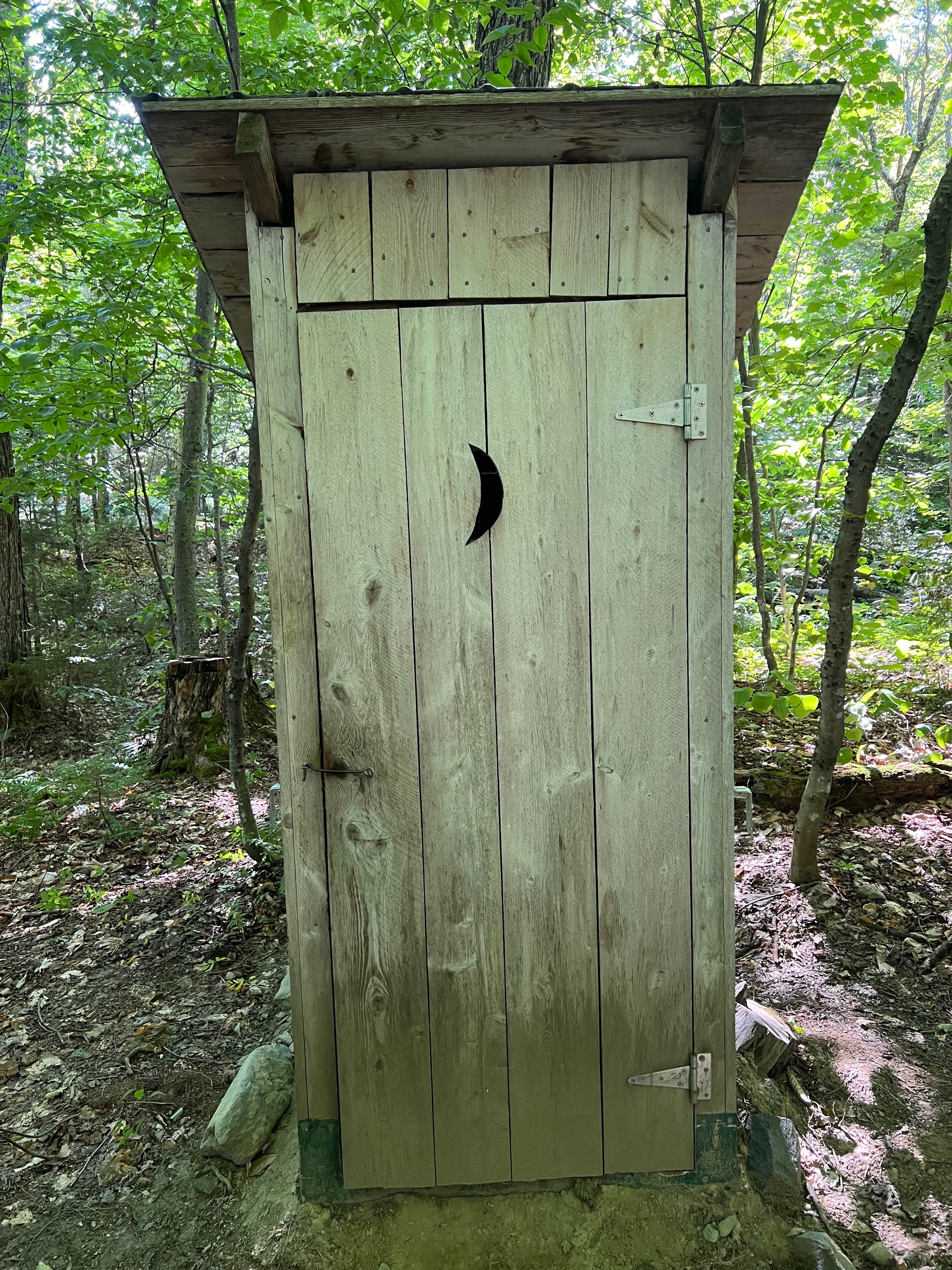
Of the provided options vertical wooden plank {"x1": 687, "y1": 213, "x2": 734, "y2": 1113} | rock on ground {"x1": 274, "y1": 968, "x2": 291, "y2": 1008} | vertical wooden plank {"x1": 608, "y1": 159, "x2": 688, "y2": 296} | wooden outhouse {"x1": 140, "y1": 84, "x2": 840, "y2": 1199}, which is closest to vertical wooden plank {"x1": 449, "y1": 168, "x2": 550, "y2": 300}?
wooden outhouse {"x1": 140, "y1": 84, "x2": 840, "y2": 1199}

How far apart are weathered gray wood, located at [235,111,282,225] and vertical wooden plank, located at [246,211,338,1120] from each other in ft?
0.13

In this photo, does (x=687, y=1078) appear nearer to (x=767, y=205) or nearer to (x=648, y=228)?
(x=648, y=228)

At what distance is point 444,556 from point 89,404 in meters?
3.36

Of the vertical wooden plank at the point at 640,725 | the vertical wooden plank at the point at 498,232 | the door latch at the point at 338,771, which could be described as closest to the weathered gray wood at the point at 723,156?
the vertical wooden plank at the point at 640,725

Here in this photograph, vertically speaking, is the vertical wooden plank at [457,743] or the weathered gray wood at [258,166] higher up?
the weathered gray wood at [258,166]

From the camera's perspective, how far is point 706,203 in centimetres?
194

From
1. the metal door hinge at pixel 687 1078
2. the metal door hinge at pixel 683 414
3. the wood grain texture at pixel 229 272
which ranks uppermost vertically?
the wood grain texture at pixel 229 272

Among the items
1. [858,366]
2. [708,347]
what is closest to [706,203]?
[708,347]

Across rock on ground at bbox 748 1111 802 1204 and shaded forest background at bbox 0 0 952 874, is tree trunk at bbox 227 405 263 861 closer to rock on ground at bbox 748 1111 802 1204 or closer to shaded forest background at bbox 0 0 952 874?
shaded forest background at bbox 0 0 952 874

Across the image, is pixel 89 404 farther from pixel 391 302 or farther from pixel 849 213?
pixel 849 213

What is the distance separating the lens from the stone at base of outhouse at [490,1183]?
2.11m

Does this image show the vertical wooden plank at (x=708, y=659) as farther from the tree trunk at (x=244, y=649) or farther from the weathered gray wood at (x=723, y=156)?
the tree trunk at (x=244, y=649)

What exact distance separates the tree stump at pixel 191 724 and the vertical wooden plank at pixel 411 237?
14.2 ft

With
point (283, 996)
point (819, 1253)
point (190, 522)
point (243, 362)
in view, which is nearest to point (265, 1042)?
point (283, 996)
